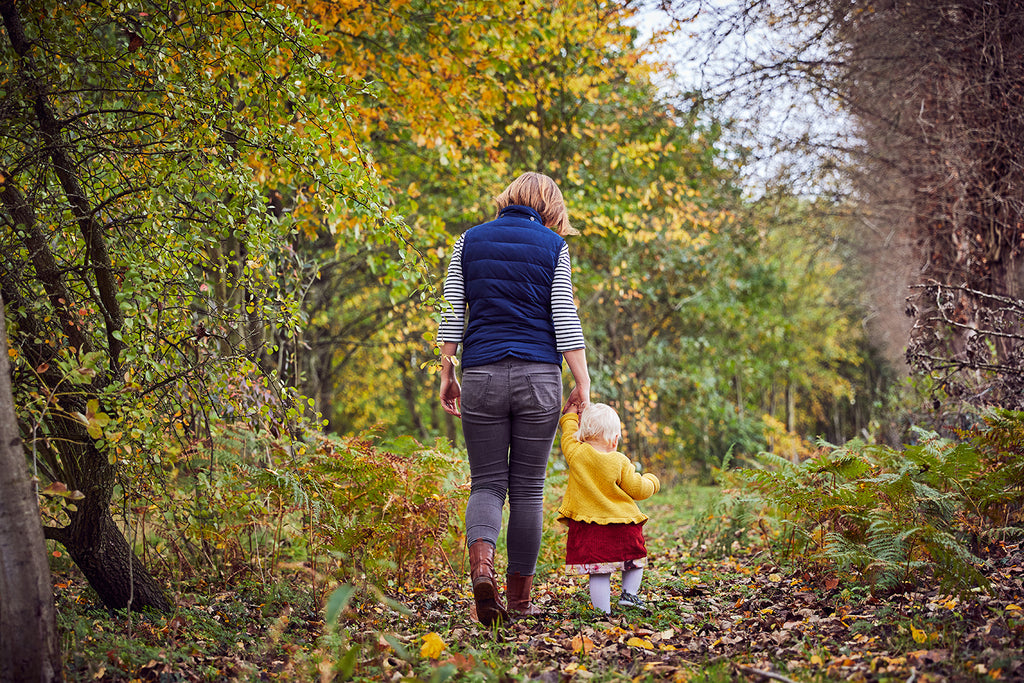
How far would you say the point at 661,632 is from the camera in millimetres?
3494

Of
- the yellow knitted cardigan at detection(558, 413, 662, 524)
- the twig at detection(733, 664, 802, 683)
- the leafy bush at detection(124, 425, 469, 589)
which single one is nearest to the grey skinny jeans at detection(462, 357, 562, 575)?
the yellow knitted cardigan at detection(558, 413, 662, 524)

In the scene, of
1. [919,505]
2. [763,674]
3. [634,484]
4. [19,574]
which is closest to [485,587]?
[634,484]

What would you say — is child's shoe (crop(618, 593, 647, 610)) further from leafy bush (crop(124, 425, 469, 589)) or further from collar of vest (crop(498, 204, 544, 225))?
collar of vest (crop(498, 204, 544, 225))

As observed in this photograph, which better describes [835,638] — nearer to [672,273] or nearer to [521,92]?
[521,92]

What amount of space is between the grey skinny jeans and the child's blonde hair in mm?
307

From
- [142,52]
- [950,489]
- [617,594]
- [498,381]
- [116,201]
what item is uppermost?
[142,52]

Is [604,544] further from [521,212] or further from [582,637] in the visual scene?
[521,212]

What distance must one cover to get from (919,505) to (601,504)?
5.55 feet

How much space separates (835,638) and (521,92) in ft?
20.9

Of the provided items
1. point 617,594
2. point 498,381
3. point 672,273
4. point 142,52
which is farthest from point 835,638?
point 672,273

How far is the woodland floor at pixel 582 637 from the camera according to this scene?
2629 millimetres

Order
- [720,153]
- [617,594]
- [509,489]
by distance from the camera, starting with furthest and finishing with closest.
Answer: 1. [720,153]
2. [617,594]
3. [509,489]

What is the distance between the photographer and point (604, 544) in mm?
3816

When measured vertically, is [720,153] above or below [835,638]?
above
